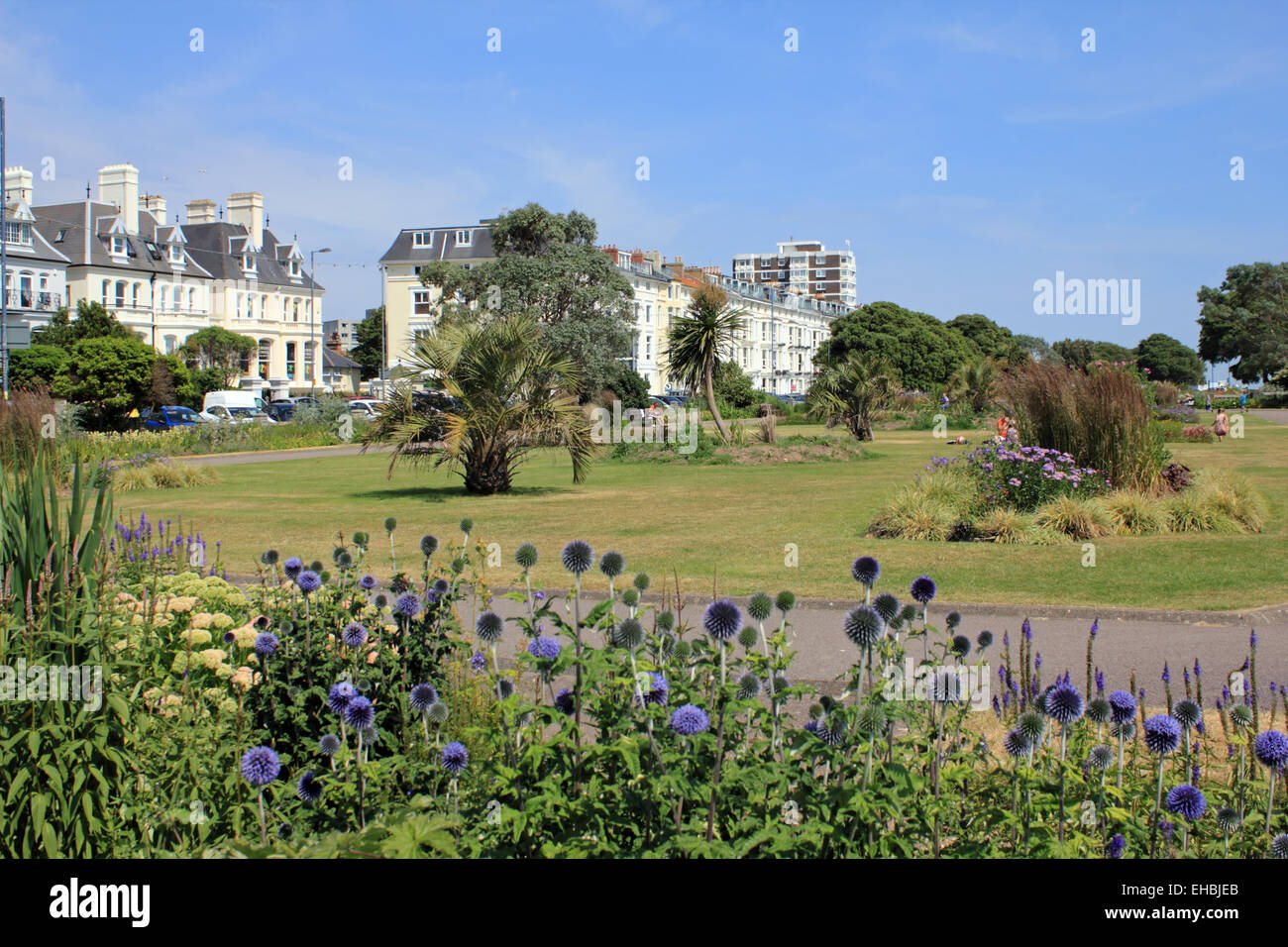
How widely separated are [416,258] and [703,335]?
184 feet

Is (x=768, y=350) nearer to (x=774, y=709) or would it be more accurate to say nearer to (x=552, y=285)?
(x=552, y=285)

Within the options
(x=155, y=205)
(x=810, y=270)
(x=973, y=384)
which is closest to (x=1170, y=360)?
(x=810, y=270)

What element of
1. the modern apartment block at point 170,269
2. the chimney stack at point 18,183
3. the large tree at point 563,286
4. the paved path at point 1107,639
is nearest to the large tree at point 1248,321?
the large tree at point 563,286

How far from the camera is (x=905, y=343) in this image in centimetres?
8462

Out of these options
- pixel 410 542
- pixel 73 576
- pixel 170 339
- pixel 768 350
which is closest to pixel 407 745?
pixel 73 576

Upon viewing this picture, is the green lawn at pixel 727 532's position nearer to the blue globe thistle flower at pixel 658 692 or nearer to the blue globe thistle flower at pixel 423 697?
the blue globe thistle flower at pixel 423 697

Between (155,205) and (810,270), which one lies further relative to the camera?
(810,270)

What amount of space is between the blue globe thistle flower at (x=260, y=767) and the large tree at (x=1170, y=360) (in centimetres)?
14313

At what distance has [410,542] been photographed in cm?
1334

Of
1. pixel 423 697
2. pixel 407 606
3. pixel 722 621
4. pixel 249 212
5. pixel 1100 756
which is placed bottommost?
pixel 1100 756

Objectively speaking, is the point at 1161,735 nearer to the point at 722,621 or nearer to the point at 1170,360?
the point at 722,621

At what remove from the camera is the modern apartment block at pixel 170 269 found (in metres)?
65.9

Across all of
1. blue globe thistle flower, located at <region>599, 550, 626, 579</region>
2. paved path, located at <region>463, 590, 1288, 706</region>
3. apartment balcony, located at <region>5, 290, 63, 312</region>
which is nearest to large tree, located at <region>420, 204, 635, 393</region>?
apartment balcony, located at <region>5, 290, 63, 312</region>
